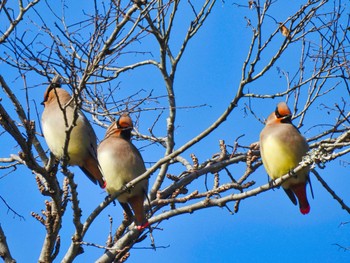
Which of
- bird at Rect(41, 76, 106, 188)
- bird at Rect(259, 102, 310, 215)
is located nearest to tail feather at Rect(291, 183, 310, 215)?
bird at Rect(259, 102, 310, 215)

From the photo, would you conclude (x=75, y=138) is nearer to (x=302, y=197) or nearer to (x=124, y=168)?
(x=124, y=168)

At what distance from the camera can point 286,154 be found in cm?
617

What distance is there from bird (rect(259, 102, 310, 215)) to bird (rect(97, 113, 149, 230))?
3.68 feet

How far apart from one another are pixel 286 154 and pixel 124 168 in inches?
56.7

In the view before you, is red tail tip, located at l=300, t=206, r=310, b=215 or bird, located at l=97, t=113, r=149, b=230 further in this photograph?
red tail tip, located at l=300, t=206, r=310, b=215

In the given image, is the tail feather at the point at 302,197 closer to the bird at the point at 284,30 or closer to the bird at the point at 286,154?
the bird at the point at 286,154

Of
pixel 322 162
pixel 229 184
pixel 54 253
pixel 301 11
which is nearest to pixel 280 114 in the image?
pixel 301 11

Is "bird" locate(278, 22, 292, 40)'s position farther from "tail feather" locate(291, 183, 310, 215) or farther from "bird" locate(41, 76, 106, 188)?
"bird" locate(41, 76, 106, 188)

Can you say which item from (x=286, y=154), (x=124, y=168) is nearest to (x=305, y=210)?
(x=286, y=154)

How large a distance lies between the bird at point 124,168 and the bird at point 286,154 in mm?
1123

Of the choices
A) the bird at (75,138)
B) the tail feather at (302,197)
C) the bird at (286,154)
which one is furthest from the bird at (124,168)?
the tail feather at (302,197)

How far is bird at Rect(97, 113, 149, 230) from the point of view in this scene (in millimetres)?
5809

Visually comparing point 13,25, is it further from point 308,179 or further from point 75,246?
point 308,179

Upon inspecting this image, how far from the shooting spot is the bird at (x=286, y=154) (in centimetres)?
616
